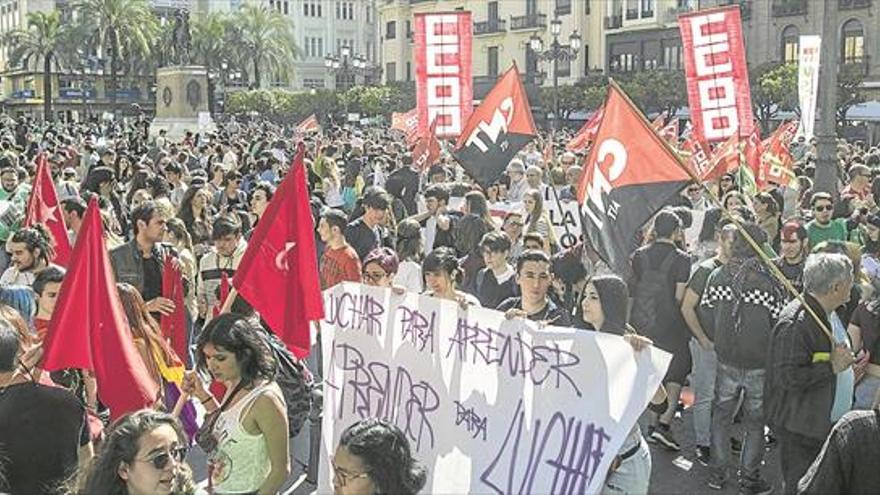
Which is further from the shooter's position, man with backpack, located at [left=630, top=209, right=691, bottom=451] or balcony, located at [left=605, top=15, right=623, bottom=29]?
balcony, located at [left=605, top=15, right=623, bottom=29]

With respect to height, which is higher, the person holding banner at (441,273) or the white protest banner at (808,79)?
the white protest banner at (808,79)

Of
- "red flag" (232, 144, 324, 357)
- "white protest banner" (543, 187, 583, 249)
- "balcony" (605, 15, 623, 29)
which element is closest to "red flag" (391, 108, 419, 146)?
"white protest banner" (543, 187, 583, 249)

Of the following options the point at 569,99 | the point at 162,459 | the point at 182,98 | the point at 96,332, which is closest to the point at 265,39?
the point at 569,99

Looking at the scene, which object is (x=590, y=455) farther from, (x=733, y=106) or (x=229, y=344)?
(x=733, y=106)

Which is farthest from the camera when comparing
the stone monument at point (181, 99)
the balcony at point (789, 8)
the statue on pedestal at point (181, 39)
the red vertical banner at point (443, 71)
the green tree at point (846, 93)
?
the balcony at point (789, 8)

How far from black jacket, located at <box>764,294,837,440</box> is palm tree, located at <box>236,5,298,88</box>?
65.0 m

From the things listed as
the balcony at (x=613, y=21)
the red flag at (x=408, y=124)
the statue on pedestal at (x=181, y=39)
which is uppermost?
the balcony at (x=613, y=21)

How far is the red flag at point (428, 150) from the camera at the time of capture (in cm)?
1257

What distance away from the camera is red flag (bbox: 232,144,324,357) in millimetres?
5250

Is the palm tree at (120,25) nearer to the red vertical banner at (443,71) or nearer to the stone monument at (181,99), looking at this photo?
the stone monument at (181,99)

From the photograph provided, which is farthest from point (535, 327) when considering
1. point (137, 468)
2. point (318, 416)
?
point (318, 416)

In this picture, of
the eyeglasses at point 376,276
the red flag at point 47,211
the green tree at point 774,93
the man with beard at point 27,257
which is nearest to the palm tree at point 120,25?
the green tree at point 774,93

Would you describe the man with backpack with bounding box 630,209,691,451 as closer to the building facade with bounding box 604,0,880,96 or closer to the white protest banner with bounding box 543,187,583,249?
the white protest banner with bounding box 543,187,583,249

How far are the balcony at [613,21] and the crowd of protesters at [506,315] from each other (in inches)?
1903
